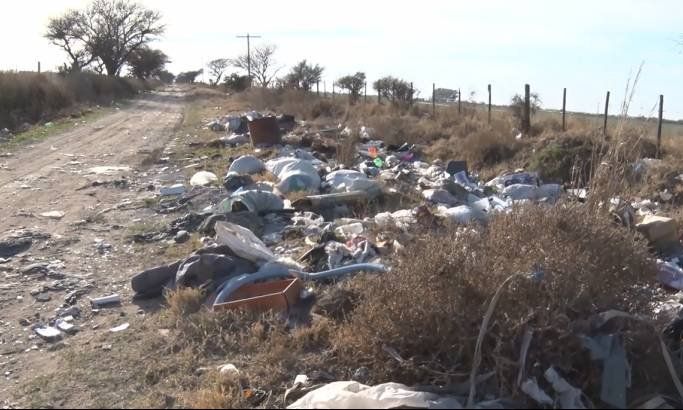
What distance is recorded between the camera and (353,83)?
2991 cm

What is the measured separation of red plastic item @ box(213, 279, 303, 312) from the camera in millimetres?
4230

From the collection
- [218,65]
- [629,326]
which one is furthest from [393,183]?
[218,65]

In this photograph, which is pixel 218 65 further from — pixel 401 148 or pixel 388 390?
pixel 388 390

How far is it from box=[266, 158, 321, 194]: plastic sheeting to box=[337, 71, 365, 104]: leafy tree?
60.7ft

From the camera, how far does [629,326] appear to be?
11.1ft

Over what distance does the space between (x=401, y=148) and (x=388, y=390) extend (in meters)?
10.6

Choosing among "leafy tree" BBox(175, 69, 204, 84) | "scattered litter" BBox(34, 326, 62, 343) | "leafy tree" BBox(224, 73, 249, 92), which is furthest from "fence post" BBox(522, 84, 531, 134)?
"leafy tree" BBox(175, 69, 204, 84)

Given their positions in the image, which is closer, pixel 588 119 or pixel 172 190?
pixel 172 190

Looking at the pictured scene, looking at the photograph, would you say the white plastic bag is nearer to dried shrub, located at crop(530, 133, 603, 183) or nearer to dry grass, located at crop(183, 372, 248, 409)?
dry grass, located at crop(183, 372, 248, 409)

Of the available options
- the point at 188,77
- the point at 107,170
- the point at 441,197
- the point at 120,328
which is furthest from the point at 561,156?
the point at 188,77

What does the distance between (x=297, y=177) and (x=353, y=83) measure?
22.0 m

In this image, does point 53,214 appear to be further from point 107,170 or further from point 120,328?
point 120,328

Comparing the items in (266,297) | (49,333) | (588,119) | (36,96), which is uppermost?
(36,96)

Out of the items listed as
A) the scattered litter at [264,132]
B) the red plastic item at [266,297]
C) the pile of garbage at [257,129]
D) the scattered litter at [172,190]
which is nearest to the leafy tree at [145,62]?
the pile of garbage at [257,129]
